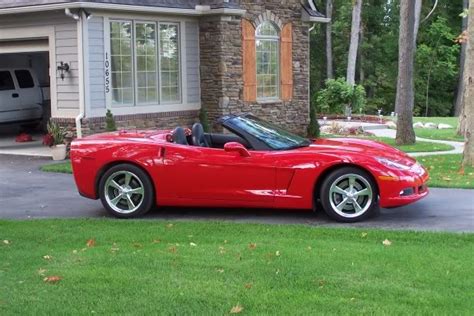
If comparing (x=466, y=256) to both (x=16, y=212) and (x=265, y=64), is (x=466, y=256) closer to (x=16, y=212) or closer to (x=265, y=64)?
(x=16, y=212)

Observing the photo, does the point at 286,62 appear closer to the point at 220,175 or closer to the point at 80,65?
the point at 80,65

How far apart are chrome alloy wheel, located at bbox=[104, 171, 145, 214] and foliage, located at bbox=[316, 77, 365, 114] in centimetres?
2342

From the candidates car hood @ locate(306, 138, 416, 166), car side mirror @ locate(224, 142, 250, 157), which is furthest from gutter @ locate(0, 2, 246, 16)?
car hood @ locate(306, 138, 416, 166)

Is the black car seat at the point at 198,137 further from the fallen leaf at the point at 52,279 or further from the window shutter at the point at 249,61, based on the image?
the window shutter at the point at 249,61

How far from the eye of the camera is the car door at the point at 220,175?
804 cm

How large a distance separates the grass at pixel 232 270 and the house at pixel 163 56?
8.19 m

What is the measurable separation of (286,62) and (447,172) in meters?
8.60

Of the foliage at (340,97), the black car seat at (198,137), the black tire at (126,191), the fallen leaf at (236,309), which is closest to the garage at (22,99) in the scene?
the black tire at (126,191)

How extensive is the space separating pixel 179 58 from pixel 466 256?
41.3 feet

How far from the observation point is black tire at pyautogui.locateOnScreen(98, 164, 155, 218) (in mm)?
8414

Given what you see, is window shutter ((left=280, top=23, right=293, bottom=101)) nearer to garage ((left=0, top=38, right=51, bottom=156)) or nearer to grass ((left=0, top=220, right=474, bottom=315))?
garage ((left=0, top=38, right=51, bottom=156))

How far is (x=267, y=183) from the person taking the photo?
26.3ft

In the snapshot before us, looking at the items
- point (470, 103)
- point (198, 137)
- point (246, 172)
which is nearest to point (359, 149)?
point (246, 172)

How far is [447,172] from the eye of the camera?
1223 centimetres
